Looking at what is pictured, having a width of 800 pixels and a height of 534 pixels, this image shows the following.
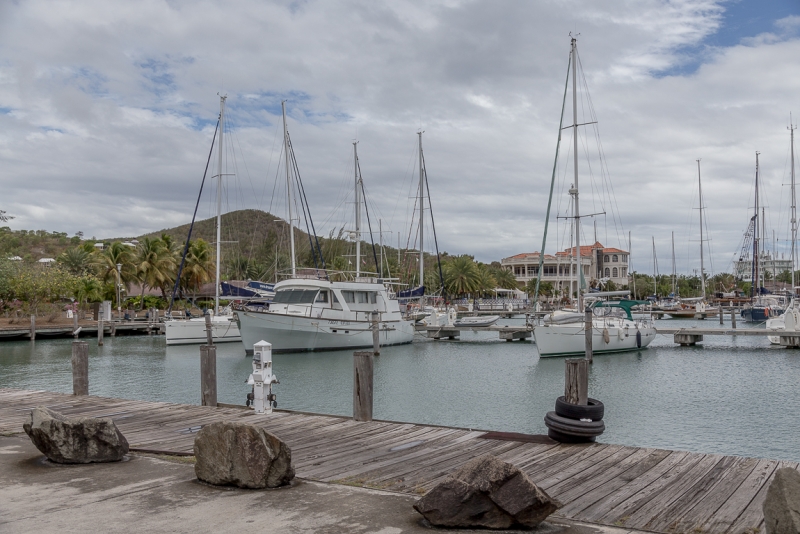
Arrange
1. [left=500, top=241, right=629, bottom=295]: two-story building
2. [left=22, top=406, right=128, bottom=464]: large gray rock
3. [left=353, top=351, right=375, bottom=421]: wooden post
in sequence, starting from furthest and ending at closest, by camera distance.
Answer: [left=500, top=241, right=629, bottom=295]: two-story building, [left=353, top=351, right=375, bottom=421]: wooden post, [left=22, top=406, right=128, bottom=464]: large gray rock

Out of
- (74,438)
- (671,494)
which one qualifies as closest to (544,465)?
(671,494)

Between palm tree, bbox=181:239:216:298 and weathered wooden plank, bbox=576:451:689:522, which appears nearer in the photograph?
weathered wooden plank, bbox=576:451:689:522

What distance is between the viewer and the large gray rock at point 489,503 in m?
5.37

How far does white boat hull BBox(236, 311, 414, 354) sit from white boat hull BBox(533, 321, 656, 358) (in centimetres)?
1006

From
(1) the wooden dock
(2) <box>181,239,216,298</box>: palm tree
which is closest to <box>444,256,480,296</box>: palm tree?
(2) <box>181,239,216,298</box>: palm tree

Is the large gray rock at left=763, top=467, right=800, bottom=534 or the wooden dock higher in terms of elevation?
the large gray rock at left=763, top=467, right=800, bottom=534

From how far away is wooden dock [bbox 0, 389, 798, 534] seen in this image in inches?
233

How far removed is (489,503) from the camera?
5.42 meters

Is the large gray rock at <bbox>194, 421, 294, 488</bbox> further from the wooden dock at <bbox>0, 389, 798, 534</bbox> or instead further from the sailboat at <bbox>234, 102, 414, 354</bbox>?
the sailboat at <bbox>234, 102, 414, 354</bbox>

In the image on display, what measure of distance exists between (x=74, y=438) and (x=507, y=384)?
63.9 ft

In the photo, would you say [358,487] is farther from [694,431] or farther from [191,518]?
[694,431]

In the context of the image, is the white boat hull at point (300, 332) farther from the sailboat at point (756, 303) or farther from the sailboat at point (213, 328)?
the sailboat at point (756, 303)

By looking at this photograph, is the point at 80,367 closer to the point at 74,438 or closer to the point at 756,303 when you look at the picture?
the point at 74,438

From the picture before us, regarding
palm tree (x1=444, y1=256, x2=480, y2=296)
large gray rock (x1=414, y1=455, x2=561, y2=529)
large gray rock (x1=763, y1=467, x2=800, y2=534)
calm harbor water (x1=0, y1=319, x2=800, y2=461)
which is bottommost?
calm harbor water (x1=0, y1=319, x2=800, y2=461)
